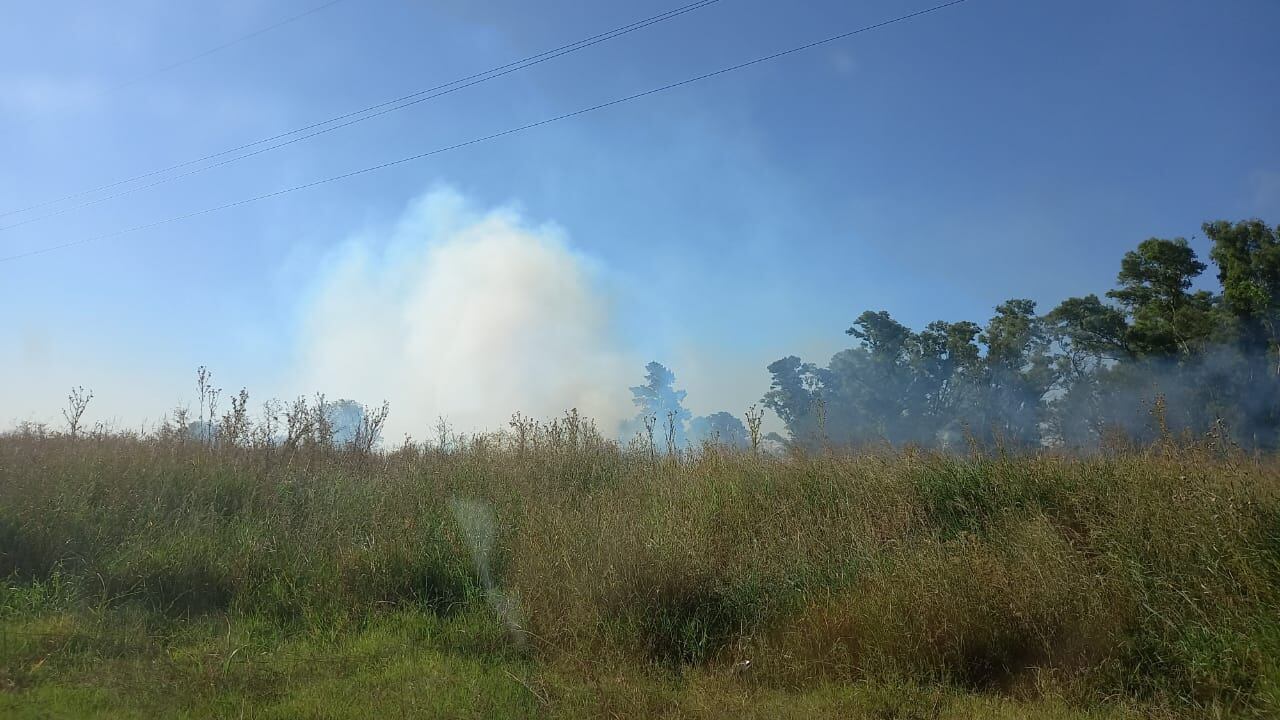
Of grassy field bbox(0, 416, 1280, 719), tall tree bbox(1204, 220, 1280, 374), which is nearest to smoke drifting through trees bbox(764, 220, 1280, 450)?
tall tree bbox(1204, 220, 1280, 374)

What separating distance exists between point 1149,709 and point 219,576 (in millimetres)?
7327

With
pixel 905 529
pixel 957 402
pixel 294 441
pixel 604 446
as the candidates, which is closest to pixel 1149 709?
pixel 905 529

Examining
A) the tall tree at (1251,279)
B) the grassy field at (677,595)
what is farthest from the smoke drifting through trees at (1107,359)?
the grassy field at (677,595)

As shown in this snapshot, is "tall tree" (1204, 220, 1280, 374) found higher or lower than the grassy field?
higher

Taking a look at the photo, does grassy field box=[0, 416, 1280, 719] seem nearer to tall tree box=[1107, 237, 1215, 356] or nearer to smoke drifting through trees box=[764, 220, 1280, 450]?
smoke drifting through trees box=[764, 220, 1280, 450]

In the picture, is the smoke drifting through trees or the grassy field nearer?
the grassy field

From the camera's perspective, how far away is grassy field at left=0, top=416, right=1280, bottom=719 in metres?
4.61

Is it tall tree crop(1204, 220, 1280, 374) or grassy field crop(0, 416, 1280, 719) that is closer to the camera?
grassy field crop(0, 416, 1280, 719)

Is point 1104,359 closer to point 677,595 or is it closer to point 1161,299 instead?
point 1161,299

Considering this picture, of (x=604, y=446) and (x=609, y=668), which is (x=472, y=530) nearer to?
(x=609, y=668)

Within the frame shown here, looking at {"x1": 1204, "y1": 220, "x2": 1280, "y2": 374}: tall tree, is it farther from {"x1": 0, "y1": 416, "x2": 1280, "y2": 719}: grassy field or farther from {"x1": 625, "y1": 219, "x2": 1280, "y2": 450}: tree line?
{"x1": 0, "y1": 416, "x2": 1280, "y2": 719}: grassy field

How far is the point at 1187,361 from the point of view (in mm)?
20594

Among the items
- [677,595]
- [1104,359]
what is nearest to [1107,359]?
[1104,359]

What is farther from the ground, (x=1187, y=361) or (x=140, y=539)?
(x=1187, y=361)
